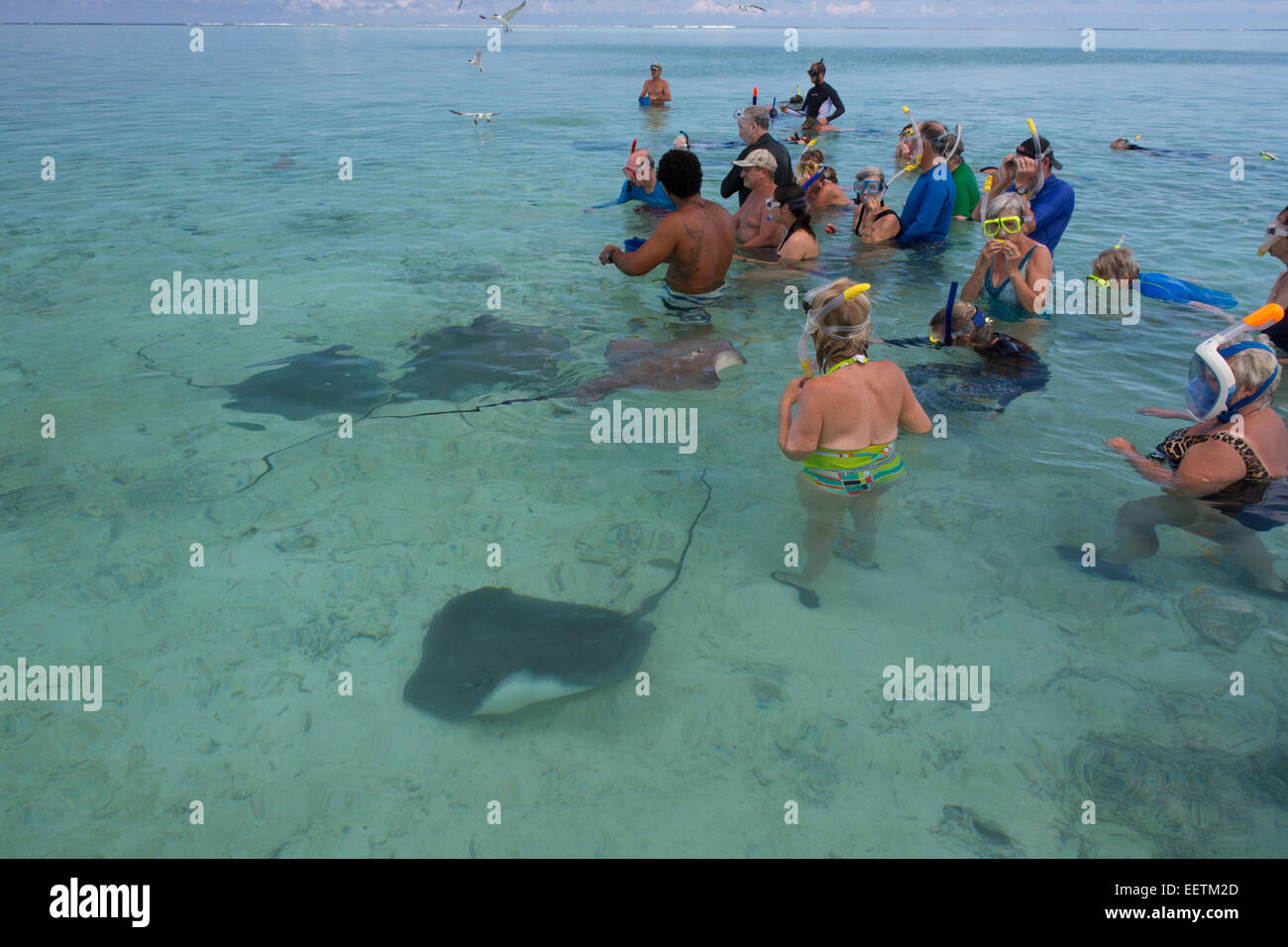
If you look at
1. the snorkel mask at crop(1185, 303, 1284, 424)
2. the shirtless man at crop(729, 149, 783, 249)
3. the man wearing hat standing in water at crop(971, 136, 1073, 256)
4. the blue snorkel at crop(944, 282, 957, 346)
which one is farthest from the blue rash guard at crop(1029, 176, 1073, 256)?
the snorkel mask at crop(1185, 303, 1284, 424)

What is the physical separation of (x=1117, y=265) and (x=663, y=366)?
13.9 ft

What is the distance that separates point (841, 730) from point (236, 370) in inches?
224

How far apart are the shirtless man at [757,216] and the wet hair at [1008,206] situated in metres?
2.72

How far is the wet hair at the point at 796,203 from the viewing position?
8445 mm

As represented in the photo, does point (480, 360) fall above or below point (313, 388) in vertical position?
above

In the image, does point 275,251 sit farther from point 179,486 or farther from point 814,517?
point 814,517

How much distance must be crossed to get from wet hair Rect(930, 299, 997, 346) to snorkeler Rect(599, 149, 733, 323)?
2.26 meters

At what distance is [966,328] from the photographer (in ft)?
19.6

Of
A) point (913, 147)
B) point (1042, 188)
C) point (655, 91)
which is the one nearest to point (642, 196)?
point (913, 147)

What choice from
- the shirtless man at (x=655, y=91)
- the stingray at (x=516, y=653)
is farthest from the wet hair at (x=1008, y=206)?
the shirtless man at (x=655, y=91)

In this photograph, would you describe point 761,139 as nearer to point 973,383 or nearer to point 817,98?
point 973,383

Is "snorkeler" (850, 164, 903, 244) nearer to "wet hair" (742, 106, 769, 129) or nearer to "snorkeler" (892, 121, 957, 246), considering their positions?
"snorkeler" (892, 121, 957, 246)

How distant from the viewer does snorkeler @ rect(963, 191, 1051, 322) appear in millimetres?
6031
